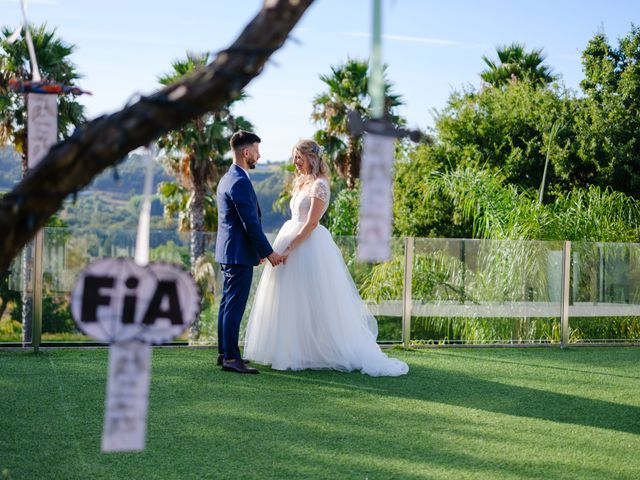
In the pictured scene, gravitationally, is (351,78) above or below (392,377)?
above

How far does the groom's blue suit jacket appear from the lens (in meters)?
6.11

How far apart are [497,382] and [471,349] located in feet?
7.09

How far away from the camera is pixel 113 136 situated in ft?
5.26

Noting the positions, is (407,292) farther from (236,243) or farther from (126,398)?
(126,398)

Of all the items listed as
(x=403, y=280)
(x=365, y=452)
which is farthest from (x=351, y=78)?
(x=365, y=452)

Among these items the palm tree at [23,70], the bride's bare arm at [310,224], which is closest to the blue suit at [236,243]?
the bride's bare arm at [310,224]

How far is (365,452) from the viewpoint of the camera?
13.3 feet

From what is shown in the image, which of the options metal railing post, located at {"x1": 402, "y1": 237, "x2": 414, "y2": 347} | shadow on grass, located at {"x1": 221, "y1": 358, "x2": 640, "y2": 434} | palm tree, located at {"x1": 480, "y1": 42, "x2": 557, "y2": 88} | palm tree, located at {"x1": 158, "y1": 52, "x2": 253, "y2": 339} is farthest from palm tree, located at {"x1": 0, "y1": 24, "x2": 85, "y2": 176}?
palm tree, located at {"x1": 480, "y1": 42, "x2": 557, "y2": 88}

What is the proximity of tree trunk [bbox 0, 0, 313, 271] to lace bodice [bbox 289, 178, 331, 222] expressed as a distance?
15.4 feet

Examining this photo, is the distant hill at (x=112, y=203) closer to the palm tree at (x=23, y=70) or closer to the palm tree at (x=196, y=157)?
the palm tree at (x=196, y=157)

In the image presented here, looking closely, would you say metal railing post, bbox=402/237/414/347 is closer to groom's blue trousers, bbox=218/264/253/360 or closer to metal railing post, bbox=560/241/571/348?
metal railing post, bbox=560/241/571/348

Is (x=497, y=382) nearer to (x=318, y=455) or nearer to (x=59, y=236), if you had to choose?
(x=318, y=455)

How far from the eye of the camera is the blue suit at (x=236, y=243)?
612 cm

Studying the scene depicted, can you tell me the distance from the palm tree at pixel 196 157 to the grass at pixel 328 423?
14.7m
